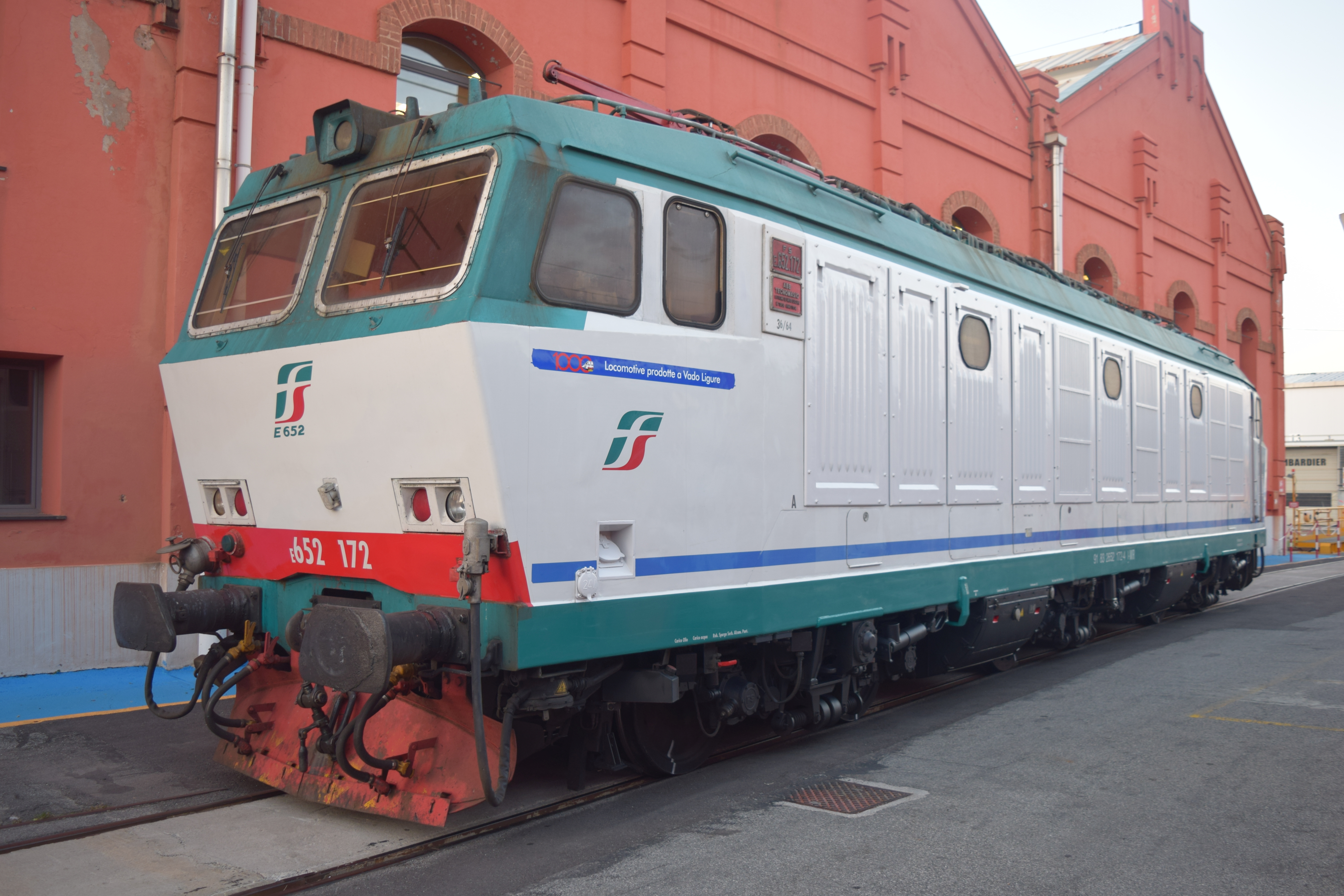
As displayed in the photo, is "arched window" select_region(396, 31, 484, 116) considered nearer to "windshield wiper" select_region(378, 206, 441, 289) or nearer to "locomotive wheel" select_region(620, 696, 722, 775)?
"windshield wiper" select_region(378, 206, 441, 289)

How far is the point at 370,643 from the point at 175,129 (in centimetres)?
677

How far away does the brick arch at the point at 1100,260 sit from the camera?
20781mm

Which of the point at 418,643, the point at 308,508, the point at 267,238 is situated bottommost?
the point at 418,643

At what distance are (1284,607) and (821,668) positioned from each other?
1158 cm

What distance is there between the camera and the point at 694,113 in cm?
611

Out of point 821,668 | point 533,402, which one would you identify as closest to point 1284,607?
point 821,668

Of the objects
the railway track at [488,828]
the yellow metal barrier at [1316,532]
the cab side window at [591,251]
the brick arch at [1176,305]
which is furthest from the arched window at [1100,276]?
the cab side window at [591,251]

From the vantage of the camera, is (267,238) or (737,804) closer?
(737,804)

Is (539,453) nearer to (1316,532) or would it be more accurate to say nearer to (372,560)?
(372,560)

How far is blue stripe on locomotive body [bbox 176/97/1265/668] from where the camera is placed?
4.44 metres

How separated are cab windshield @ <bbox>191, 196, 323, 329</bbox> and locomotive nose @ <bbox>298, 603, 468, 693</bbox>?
1806mm

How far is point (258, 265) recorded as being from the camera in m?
5.75

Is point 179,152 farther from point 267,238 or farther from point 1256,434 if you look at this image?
Answer: point 1256,434

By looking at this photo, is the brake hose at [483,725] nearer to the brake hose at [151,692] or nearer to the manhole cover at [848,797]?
the manhole cover at [848,797]
